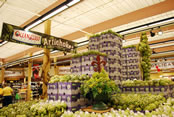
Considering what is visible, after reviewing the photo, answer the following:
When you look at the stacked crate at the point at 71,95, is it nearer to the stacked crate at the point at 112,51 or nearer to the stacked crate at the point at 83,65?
the stacked crate at the point at 83,65

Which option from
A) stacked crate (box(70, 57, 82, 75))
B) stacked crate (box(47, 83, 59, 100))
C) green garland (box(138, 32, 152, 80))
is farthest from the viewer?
green garland (box(138, 32, 152, 80))

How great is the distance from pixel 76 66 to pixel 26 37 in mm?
2449

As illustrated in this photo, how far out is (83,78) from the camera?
324 cm

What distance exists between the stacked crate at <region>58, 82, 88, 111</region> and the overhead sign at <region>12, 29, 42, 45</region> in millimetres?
2646

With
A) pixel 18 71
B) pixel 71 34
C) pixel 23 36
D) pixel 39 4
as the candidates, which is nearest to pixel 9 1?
pixel 39 4

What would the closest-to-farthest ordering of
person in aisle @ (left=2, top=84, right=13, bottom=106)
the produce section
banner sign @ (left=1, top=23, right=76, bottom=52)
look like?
the produce section < banner sign @ (left=1, top=23, right=76, bottom=52) < person in aisle @ (left=2, top=84, right=13, bottom=106)

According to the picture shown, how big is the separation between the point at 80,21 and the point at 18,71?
1877 centimetres

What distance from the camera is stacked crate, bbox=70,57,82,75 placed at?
12.1 ft

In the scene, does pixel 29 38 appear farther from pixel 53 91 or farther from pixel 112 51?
pixel 112 51

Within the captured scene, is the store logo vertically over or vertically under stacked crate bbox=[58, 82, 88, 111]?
over

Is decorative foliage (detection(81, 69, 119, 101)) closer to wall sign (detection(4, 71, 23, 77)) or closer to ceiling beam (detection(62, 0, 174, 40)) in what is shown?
ceiling beam (detection(62, 0, 174, 40))

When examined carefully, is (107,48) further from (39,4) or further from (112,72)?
(39,4)

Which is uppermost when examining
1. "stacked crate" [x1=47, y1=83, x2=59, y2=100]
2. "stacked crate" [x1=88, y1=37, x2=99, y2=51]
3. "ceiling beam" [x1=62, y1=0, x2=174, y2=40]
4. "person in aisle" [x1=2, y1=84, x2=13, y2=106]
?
"ceiling beam" [x1=62, y1=0, x2=174, y2=40]

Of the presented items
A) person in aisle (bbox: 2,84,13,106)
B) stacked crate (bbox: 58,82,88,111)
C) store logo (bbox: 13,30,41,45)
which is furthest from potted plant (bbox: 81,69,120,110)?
person in aisle (bbox: 2,84,13,106)
